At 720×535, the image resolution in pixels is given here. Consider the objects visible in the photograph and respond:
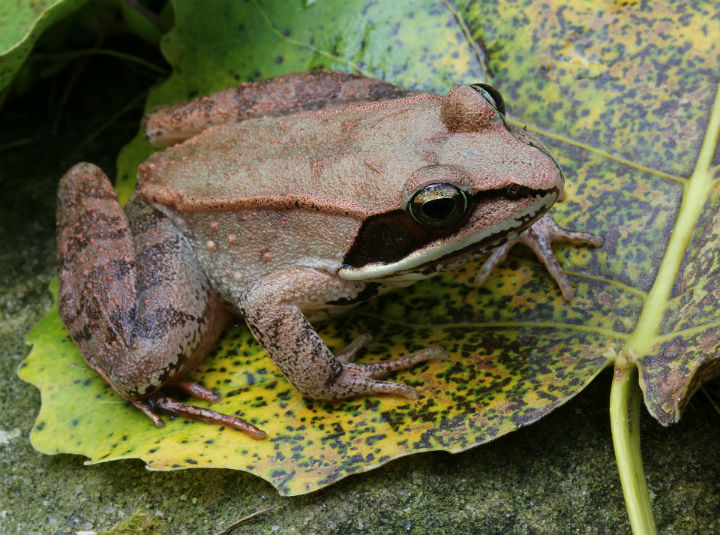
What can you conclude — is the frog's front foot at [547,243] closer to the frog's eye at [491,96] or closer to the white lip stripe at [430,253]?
the white lip stripe at [430,253]

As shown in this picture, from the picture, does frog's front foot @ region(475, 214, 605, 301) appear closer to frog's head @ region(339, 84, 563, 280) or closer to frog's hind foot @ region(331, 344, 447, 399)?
frog's head @ region(339, 84, 563, 280)

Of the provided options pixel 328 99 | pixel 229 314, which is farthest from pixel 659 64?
pixel 229 314

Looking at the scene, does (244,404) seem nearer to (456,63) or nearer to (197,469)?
(197,469)

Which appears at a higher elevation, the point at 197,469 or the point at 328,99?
the point at 328,99

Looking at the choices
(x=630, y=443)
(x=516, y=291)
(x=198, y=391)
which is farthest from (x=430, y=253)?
(x=198, y=391)

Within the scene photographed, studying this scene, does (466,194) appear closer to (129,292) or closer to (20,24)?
(129,292)
